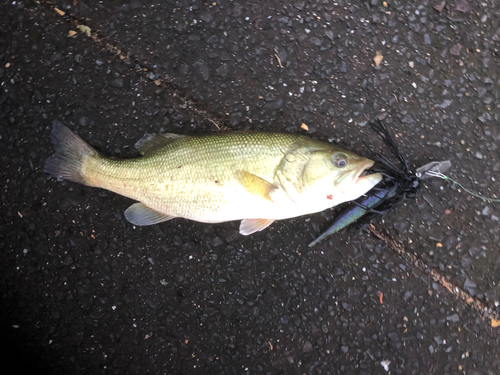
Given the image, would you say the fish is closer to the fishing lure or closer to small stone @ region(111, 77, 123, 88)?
the fishing lure

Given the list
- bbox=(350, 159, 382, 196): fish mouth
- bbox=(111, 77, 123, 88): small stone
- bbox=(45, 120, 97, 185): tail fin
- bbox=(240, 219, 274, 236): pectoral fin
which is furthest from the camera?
bbox=(111, 77, 123, 88): small stone

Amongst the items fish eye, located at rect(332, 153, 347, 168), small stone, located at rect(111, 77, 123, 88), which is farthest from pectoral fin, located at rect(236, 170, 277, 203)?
small stone, located at rect(111, 77, 123, 88)

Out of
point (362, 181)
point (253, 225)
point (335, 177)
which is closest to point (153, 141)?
point (253, 225)

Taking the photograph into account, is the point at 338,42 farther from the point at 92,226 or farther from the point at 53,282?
the point at 53,282

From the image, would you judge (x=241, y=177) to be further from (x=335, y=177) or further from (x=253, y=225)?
(x=335, y=177)

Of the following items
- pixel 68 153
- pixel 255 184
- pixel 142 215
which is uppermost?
pixel 255 184

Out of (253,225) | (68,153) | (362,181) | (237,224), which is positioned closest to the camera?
(362,181)

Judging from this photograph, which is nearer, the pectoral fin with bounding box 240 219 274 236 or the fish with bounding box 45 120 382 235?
the fish with bounding box 45 120 382 235
